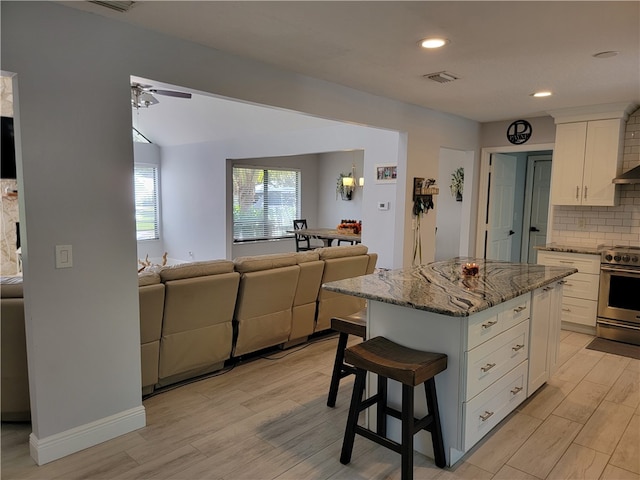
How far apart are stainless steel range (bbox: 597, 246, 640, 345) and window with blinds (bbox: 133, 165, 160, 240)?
8452 mm

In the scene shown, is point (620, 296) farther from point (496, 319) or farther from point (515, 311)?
point (496, 319)

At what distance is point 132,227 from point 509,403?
2676 millimetres

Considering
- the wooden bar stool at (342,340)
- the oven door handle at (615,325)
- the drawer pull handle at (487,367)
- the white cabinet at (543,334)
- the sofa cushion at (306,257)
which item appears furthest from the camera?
the oven door handle at (615,325)

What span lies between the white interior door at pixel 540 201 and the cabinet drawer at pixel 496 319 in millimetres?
4365

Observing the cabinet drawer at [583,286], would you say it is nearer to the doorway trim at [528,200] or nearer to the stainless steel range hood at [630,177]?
the stainless steel range hood at [630,177]

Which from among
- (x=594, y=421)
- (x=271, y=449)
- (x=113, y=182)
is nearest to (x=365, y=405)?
(x=271, y=449)

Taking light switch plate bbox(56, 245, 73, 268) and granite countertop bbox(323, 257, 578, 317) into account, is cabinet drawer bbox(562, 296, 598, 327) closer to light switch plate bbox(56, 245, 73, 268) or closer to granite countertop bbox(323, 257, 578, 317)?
granite countertop bbox(323, 257, 578, 317)

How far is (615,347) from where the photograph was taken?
436 centimetres

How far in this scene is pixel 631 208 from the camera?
488 cm

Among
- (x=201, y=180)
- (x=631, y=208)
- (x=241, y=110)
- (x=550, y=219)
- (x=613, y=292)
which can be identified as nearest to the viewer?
(x=613, y=292)

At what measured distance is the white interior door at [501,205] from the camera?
6.13 meters

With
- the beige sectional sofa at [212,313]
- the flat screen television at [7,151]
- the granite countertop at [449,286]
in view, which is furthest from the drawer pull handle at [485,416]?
the flat screen television at [7,151]

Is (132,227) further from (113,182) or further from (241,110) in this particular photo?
(241,110)

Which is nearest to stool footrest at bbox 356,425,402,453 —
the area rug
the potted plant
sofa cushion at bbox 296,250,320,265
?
sofa cushion at bbox 296,250,320,265
